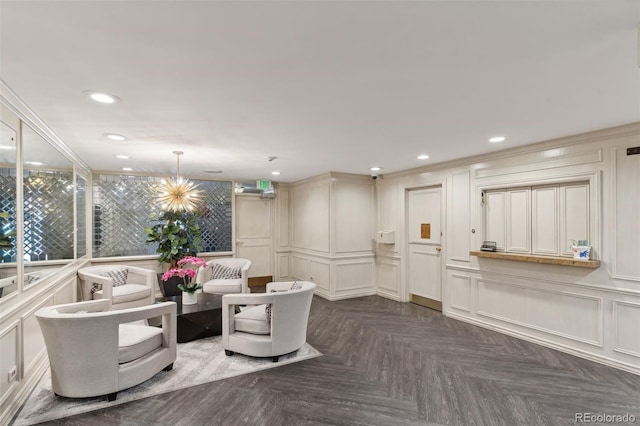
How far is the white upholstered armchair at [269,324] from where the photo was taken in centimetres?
312

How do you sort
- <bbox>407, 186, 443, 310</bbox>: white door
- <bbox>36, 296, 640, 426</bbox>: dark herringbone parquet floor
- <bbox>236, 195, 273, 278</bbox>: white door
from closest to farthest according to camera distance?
<bbox>36, 296, 640, 426</bbox>: dark herringbone parquet floor < <bbox>407, 186, 443, 310</bbox>: white door < <bbox>236, 195, 273, 278</bbox>: white door

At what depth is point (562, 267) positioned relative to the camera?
3455mm

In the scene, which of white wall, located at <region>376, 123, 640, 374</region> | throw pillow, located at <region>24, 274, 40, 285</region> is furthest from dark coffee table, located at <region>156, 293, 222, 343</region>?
white wall, located at <region>376, 123, 640, 374</region>

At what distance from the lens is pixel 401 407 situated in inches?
96.5

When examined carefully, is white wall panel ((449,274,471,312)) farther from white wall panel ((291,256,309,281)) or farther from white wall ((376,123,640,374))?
white wall panel ((291,256,309,281))

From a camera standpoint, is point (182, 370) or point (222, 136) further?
point (222, 136)

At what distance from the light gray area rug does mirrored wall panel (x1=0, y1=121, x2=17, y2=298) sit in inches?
37.8

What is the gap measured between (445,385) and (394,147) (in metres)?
2.63

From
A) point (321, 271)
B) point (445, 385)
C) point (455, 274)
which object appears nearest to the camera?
point (445, 385)

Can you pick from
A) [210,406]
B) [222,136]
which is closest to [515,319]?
[210,406]

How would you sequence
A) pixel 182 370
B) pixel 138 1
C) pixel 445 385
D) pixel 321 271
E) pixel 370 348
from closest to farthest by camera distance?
1. pixel 138 1
2. pixel 445 385
3. pixel 182 370
4. pixel 370 348
5. pixel 321 271

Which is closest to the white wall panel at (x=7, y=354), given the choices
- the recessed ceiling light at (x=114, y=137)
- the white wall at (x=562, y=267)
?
the recessed ceiling light at (x=114, y=137)

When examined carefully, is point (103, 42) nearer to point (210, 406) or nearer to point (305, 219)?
point (210, 406)

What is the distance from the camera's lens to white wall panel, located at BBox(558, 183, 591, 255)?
335cm
